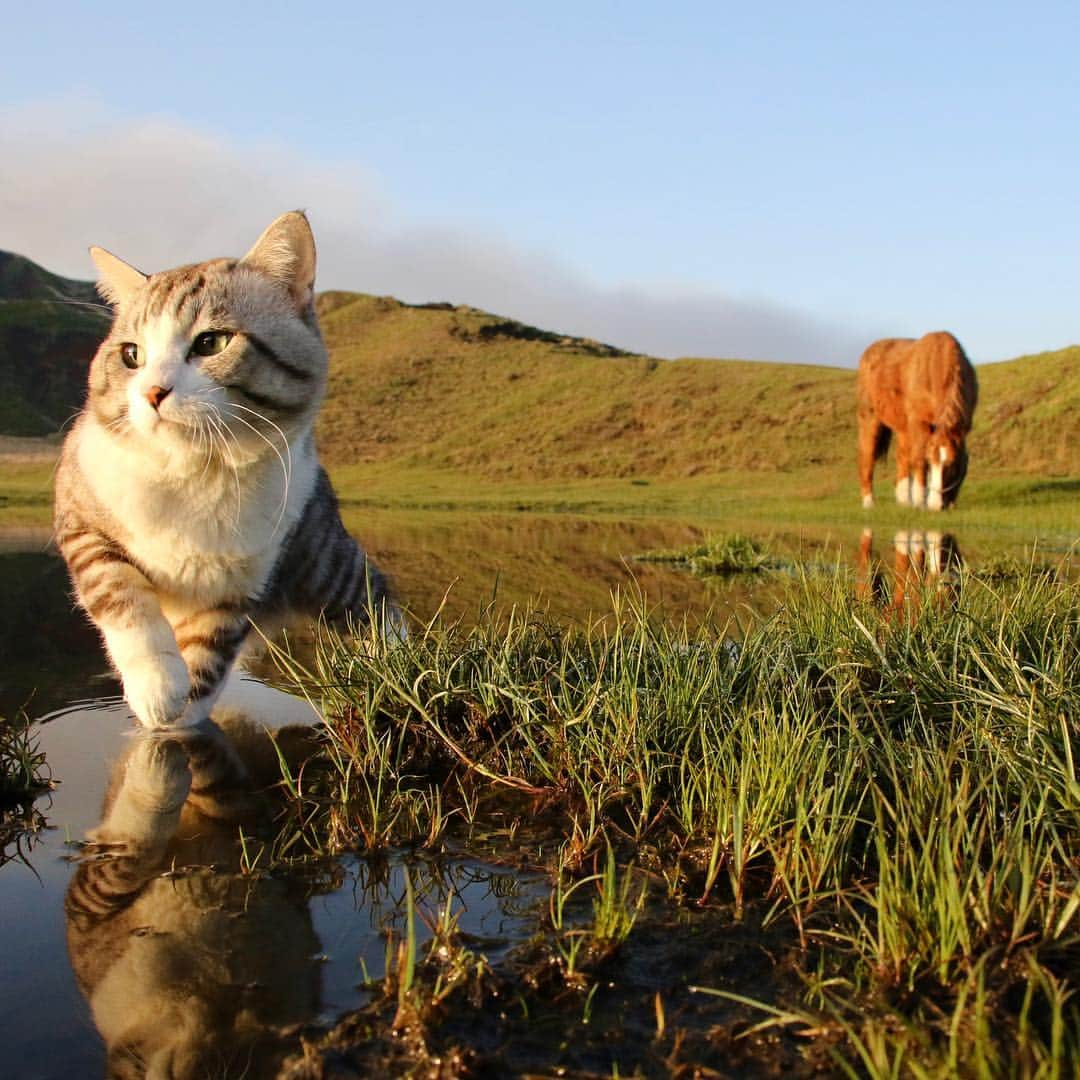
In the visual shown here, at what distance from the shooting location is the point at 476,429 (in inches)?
1570

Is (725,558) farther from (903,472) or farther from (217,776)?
(903,472)

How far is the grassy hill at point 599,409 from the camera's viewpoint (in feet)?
89.8

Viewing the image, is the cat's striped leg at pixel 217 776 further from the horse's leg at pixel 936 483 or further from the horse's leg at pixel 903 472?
the horse's leg at pixel 903 472

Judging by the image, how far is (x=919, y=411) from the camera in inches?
648

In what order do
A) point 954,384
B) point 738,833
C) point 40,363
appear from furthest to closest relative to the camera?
point 40,363 < point 954,384 < point 738,833

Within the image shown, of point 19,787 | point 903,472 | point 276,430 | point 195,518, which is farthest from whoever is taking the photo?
point 903,472

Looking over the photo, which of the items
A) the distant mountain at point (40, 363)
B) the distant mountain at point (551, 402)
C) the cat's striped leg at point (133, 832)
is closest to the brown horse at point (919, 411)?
the distant mountain at point (551, 402)

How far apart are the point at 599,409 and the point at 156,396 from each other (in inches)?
1418

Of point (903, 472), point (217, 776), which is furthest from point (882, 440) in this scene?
point (217, 776)

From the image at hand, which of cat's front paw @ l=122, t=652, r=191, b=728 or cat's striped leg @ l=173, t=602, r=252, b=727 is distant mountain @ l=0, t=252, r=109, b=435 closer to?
cat's striped leg @ l=173, t=602, r=252, b=727

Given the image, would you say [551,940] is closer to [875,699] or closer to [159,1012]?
[159,1012]

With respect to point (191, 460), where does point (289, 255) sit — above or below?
above

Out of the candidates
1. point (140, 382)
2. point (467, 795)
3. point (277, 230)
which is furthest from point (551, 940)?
point (277, 230)

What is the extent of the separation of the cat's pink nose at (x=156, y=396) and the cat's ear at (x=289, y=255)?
0.74 metres
